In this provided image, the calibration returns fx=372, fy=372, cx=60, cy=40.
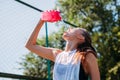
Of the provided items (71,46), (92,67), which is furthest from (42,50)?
(92,67)

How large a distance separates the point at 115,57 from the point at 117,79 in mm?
1247

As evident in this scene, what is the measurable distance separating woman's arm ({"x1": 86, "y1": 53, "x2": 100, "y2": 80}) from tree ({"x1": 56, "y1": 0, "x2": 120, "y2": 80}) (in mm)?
10441

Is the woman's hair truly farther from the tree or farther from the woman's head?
the tree

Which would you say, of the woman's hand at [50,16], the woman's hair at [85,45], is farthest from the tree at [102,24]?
the woman's hair at [85,45]

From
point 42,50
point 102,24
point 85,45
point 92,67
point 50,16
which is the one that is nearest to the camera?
point 92,67

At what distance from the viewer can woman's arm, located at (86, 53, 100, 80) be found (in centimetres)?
176

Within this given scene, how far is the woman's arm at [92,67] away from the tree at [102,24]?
10.4 metres

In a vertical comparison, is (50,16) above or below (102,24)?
above

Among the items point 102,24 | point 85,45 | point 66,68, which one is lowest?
point 102,24

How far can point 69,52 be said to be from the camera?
1.89m

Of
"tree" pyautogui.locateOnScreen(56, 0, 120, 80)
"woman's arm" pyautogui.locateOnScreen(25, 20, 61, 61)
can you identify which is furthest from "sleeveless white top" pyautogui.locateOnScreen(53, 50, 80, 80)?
"tree" pyautogui.locateOnScreen(56, 0, 120, 80)

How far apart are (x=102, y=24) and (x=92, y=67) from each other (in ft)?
40.4

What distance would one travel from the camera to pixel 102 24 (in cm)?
1398

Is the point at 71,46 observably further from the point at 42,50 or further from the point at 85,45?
the point at 42,50
